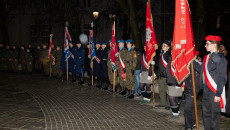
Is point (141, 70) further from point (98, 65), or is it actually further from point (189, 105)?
point (189, 105)

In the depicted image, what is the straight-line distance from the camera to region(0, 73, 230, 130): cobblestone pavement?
6816mm

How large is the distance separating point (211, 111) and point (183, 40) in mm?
1486

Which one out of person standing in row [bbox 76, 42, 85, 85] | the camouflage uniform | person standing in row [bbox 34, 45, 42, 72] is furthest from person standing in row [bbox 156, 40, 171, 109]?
person standing in row [bbox 34, 45, 42, 72]

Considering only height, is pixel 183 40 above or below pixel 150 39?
below

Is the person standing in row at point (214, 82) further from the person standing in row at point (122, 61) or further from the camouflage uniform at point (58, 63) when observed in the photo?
the camouflage uniform at point (58, 63)

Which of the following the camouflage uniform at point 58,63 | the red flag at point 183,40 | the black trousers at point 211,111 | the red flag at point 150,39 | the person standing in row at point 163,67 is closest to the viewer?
the black trousers at point 211,111

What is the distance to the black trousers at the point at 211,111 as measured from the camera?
17.0 ft

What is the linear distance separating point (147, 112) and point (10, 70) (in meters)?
15.0

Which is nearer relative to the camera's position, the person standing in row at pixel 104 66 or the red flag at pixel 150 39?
the red flag at pixel 150 39

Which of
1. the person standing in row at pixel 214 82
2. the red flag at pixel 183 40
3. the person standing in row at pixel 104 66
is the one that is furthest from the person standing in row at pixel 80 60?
the person standing in row at pixel 214 82

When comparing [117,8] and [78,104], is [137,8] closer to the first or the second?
[117,8]

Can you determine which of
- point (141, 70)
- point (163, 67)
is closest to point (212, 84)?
point (163, 67)

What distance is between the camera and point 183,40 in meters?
5.85

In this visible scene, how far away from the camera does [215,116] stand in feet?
17.1
